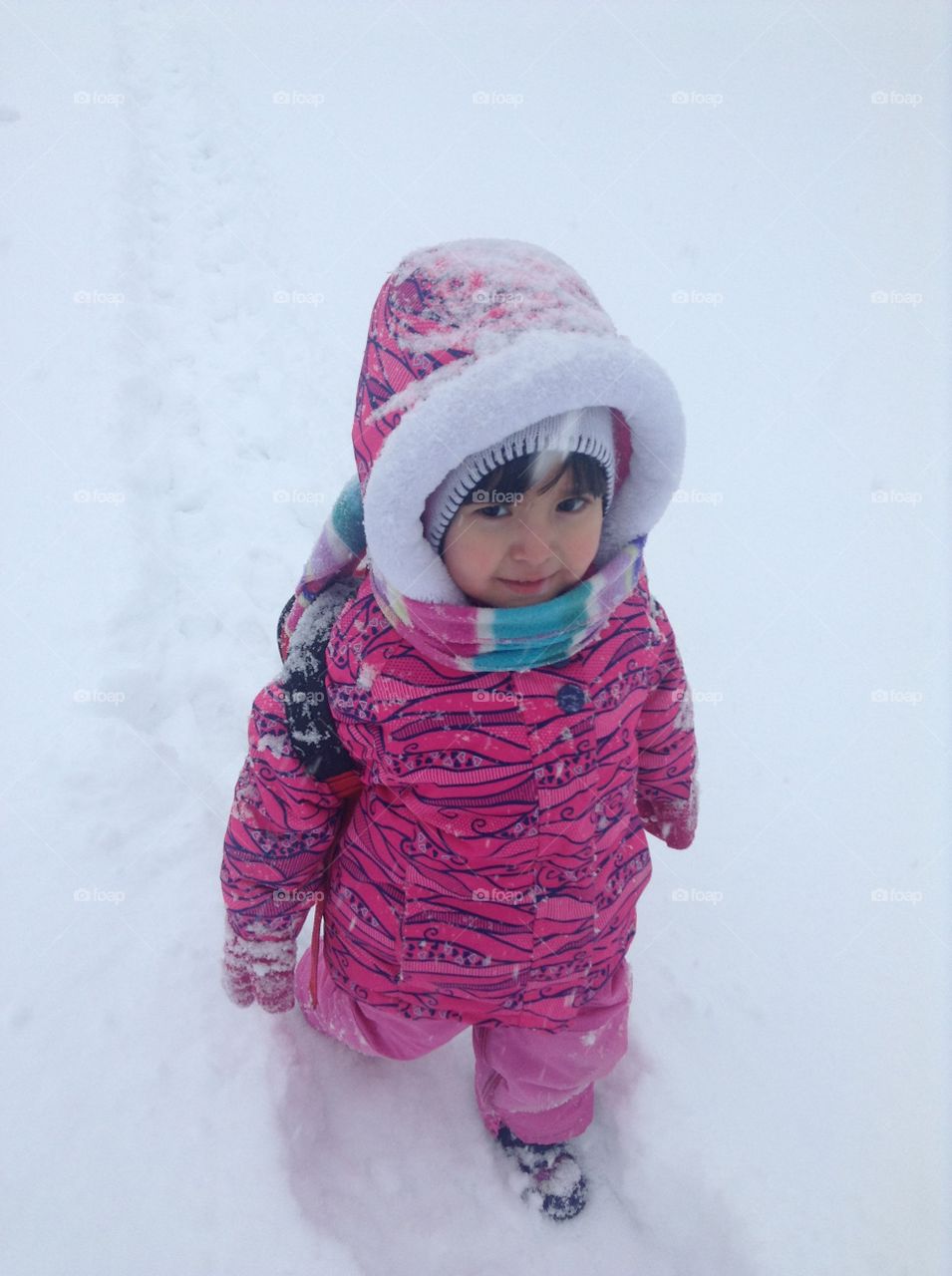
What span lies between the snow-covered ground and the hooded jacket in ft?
1.60

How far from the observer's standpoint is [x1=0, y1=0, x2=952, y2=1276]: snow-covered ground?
60.3 inches

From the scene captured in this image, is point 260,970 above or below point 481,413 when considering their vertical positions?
below

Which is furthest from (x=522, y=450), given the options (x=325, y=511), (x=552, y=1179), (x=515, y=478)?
(x=325, y=511)

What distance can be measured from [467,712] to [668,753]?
0.54 m

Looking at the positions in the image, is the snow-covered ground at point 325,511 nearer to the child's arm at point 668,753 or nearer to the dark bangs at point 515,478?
the child's arm at point 668,753

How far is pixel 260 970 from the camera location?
140cm

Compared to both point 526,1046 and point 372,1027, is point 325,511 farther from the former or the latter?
point 526,1046

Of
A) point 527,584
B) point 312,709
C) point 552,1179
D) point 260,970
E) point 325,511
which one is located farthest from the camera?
point 325,511

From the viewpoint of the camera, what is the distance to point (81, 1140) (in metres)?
1.44

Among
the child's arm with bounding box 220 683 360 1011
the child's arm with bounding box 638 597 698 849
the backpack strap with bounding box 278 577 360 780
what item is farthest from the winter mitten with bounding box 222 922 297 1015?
the child's arm with bounding box 638 597 698 849

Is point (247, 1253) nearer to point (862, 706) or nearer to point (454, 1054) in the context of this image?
point (454, 1054)

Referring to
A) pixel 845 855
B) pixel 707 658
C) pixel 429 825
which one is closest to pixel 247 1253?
pixel 429 825

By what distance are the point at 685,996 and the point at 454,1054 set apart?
555 millimetres

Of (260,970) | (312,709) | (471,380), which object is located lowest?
(260,970)
